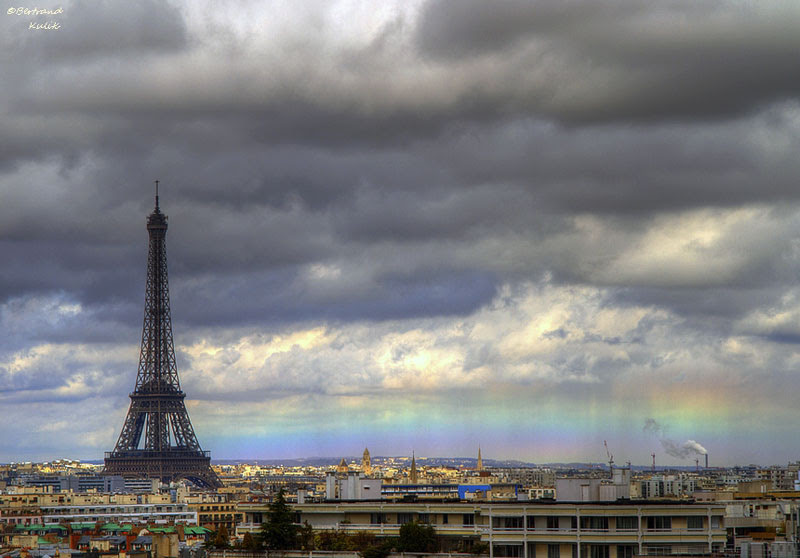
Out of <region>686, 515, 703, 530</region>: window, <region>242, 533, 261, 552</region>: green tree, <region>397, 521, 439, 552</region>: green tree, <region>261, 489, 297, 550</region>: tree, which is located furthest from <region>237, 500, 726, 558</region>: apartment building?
<region>242, 533, 261, 552</region>: green tree

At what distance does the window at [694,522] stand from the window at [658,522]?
1275mm

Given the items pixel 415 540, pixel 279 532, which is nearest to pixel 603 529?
pixel 415 540

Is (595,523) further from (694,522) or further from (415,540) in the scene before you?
(415,540)

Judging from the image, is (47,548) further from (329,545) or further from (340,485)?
(329,545)

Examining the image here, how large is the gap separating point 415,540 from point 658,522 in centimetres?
1859

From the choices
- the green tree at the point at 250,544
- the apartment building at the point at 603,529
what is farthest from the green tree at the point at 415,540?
the green tree at the point at 250,544

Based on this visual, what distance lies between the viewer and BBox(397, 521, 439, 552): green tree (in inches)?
3989

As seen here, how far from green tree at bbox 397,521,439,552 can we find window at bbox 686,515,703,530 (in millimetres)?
19656

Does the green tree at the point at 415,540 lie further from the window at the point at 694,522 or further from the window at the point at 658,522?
the window at the point at 694,522

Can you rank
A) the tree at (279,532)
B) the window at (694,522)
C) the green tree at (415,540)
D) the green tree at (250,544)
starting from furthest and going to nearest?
the green tree at (250,544) → the tree at (279,532) → the green tree at (415,540) → the window at (694,522)

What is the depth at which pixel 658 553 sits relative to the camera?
91.3 meters

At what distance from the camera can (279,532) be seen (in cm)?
10650

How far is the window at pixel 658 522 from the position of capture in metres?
91.7

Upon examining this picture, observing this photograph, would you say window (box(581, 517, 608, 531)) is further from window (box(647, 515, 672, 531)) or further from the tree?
the tree
